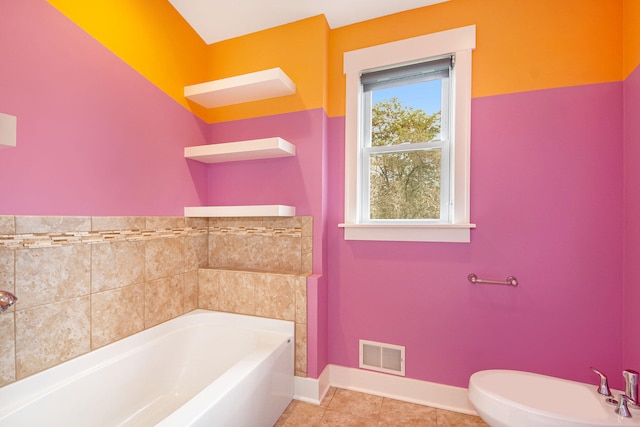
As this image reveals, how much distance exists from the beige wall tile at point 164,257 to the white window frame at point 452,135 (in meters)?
1.18

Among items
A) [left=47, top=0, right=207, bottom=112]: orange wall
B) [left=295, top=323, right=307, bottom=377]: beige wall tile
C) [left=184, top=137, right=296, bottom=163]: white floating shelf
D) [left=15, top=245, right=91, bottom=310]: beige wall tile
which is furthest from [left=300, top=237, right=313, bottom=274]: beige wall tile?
[left=47, top=0, right=207, bottom=112]: orange wall

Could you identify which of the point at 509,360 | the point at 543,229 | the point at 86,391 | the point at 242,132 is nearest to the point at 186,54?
the point at 242,132

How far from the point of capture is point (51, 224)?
1270 millimetres

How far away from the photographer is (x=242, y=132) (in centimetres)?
218

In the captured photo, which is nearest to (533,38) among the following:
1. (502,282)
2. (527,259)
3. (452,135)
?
(452,135)

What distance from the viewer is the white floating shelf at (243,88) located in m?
1.83

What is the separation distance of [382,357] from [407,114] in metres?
1.67

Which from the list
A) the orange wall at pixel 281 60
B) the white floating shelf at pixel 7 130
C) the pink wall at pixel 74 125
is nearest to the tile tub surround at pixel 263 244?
the pink wall at pixel 74 125

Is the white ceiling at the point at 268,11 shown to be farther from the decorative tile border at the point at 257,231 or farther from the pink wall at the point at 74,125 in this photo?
the decorative tile border at the point at 257,231

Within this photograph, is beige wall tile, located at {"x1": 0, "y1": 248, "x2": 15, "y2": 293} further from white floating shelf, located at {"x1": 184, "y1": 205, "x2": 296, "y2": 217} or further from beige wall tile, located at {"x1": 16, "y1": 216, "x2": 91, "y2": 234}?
white floating shelf, located at {"x1": 184, "y1": 205, "x2": 296, "y2": 217}

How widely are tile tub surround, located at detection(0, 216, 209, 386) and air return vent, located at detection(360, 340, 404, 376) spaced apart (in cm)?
133

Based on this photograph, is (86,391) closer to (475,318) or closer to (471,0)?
(475,318)

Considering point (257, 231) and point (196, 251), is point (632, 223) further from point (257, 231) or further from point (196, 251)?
point (196, 251)

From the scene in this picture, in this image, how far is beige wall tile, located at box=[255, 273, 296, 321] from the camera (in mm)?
1854
